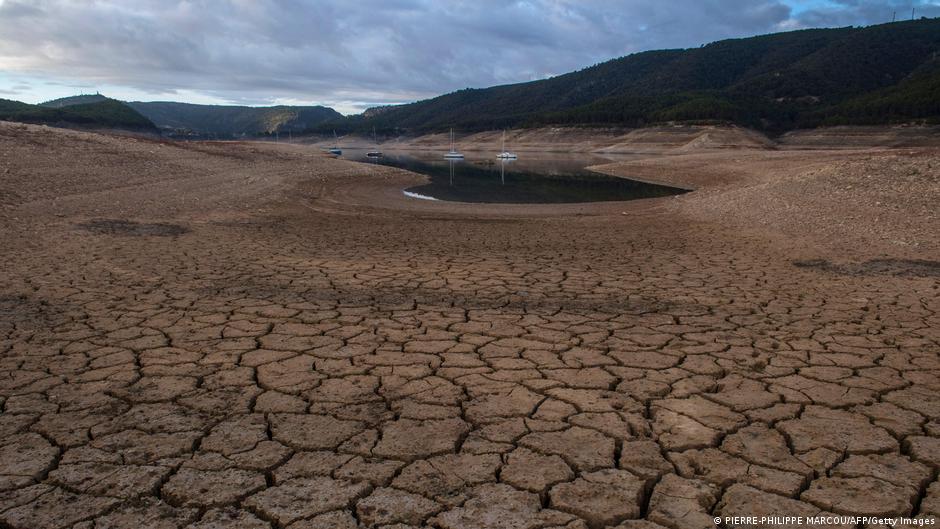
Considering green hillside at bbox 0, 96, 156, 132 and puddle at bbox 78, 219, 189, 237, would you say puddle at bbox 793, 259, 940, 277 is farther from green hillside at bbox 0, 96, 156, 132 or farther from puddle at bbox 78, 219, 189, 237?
green hillside at bbox 0, 96, 156, 132

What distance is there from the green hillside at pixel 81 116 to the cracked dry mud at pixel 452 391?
217ft

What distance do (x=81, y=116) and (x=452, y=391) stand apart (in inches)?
3038

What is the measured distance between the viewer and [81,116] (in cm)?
6594

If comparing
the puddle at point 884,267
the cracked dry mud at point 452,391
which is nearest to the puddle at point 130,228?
the cracked dry mud at point 452,391

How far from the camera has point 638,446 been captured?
3.06m

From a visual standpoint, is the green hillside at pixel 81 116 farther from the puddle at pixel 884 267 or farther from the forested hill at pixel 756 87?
the puddle at pixel 884 267

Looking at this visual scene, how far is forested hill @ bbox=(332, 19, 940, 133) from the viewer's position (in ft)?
204

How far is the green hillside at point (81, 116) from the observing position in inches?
2384

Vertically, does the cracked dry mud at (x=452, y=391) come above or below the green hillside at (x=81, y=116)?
below

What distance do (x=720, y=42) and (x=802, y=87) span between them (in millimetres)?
57136

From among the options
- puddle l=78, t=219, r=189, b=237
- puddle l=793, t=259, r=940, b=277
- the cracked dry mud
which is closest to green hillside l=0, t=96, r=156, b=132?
puddle l=78, t=219, r=189, b=237

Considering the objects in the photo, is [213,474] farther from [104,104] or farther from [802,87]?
[104,104]

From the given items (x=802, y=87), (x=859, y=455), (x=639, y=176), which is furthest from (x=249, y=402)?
(x=802, y=87)

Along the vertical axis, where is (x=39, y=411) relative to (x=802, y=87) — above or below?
below
